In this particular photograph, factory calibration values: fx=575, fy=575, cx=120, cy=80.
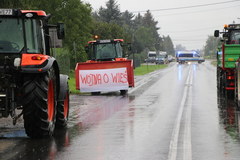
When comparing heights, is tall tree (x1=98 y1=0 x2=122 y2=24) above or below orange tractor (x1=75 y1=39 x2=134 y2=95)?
above

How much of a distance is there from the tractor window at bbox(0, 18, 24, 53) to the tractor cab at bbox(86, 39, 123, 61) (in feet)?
55.1

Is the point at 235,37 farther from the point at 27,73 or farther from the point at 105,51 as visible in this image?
the point at 27,73

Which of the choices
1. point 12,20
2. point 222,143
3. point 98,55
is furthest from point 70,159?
point 98,55

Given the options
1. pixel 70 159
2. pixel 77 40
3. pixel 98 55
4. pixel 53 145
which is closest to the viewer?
pixel 70 159

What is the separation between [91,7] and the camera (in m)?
46.2

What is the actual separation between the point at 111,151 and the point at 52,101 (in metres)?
2.99

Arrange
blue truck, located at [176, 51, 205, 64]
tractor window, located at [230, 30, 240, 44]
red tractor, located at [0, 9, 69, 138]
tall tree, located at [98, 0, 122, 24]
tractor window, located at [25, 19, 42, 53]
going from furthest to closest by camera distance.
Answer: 1. tall tree, located at [98, 0, 122, 24]
2. blue truck, located at [176, 51, 205, 64]
3. tractor window, located at [230, 30, 240, 44]
4. tractor window, located at [25, 19, 42, 53]
5. red tractor, located at [0, 9, 69, 138]

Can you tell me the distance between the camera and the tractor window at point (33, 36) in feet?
38.6

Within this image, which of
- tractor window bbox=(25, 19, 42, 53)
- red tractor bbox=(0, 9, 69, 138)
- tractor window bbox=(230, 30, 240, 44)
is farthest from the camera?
tractor window bbox=(230, 30, 240, 44)

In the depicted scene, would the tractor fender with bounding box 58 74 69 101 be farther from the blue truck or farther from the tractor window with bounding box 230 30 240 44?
the blue truck

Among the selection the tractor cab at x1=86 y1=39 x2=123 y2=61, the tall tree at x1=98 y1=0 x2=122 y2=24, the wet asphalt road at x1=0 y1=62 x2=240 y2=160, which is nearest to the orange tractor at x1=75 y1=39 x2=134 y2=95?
the tractor cab at x1=86 y1=39 x2=123 y2=61

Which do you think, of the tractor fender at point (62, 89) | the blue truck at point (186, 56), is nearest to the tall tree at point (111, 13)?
the blue truck at point (186, 56)

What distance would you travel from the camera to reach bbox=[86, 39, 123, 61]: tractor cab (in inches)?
1128

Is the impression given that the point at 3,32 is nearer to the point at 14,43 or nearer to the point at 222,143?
the point at 14,43
